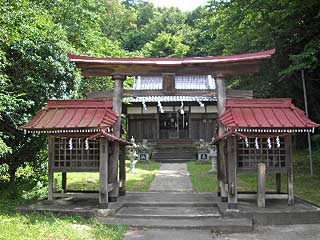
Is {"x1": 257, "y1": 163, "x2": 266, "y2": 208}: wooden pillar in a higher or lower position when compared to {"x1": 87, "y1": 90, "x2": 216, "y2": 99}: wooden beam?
lower

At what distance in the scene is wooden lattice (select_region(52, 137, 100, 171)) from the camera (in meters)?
10.4

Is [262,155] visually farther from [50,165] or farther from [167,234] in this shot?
[50,165]

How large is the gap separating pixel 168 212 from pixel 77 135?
3.43 metres

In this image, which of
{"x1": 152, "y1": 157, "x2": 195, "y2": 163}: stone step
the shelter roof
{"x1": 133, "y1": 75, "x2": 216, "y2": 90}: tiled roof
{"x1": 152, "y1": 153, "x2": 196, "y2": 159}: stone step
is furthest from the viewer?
{"x1": 133, "y1": 75, "x2": 216, "y2": 90}: tiled roof

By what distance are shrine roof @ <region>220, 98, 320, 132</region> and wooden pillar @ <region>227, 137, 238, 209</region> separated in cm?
51

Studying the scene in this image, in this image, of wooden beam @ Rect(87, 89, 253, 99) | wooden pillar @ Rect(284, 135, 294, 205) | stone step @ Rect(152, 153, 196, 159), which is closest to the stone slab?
wooden pillar @ Rect(284, 135, 294, 205)

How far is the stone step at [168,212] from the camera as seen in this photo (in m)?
9.24

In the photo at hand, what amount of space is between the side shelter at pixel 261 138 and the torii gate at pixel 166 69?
2.50 feet

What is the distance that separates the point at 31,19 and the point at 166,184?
332 inches

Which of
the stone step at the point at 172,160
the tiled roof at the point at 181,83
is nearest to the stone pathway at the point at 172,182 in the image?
the stone step at the point at 172,160

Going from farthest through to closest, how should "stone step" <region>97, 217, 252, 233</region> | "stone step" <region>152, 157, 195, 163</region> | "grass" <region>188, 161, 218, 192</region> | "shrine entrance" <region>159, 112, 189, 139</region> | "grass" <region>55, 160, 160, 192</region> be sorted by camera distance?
"shrine entrance" <region>159, 112, 189, 139</region> → "stone step" <region>152, 157, 195, 163</region> → "grass" <region>55, 160, 160, 192</region> → "grass" <region>188, 161, 218, 192</region> → "stone step" <region>97, 217, 252, 233</region>

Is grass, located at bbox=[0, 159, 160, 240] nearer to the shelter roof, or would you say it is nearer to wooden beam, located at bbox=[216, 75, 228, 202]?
wooden beam, located at bbox=[216, 75, 228, 202]

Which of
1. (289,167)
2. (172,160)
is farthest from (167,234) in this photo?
(172,160)

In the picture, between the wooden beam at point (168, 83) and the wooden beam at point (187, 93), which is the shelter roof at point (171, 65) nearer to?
the wooden beam at point (168, 83)
